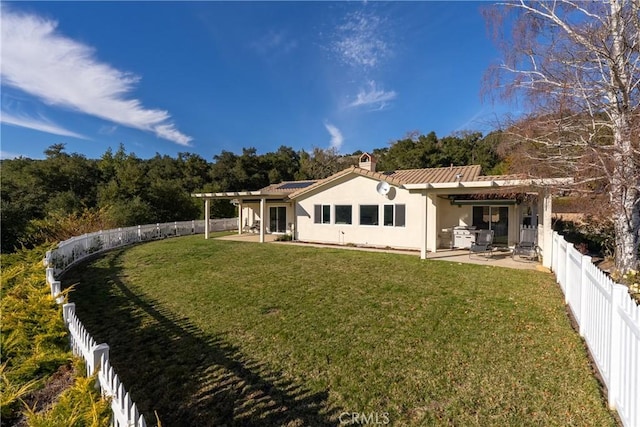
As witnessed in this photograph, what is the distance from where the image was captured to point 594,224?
14352 millimetres

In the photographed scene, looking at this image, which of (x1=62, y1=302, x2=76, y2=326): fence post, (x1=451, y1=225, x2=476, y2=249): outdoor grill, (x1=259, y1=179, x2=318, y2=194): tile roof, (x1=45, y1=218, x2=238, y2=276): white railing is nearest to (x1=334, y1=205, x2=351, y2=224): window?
(x1=259, y1=179, x2=318, y2=194): tile roof

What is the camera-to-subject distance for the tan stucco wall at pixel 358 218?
1430 cm

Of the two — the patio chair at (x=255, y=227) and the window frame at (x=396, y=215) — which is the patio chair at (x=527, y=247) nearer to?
the window frame at (x=396, y=215)

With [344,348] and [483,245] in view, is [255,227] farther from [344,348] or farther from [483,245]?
[344,348]

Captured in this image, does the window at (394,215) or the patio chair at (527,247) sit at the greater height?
the window at (394,215)

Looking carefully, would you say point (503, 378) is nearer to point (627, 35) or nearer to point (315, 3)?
point (627, 35)

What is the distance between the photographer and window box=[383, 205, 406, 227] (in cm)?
1459

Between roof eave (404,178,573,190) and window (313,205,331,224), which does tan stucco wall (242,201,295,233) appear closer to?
window (313,205,331,224)

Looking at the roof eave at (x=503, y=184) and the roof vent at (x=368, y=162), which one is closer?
the roof eave at (x=503, y=184)

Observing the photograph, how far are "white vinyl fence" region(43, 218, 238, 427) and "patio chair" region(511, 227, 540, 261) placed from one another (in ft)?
40.8

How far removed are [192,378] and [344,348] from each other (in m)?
2.05

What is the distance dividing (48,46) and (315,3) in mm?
11970

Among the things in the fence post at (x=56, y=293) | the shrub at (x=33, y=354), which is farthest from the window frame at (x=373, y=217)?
the shrub at (x=33, y=354)

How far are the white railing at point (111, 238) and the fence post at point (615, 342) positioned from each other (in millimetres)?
9776
